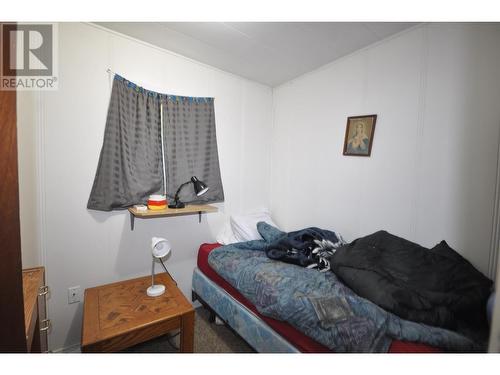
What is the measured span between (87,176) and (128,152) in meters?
0.33

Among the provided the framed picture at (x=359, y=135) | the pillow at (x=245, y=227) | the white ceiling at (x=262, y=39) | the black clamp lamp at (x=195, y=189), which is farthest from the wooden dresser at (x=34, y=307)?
the framed picture at (x=359, y=135)

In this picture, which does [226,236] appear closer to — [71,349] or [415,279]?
[71,349]

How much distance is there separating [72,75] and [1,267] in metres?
1.49

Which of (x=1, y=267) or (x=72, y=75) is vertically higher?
(x=72, y=75)

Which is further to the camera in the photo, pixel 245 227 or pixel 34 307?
pixel 245 227

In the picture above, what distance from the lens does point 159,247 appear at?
149 centimetres

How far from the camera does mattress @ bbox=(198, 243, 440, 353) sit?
969mm

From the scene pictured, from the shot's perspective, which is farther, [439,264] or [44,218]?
→ [44,218]

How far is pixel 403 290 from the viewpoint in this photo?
3.78ft

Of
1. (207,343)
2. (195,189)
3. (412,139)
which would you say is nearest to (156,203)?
(195,189)

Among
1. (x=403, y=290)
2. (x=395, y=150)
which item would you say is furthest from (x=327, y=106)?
(x=403, y=290)

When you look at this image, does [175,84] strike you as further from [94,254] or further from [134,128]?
[94,254]
